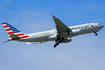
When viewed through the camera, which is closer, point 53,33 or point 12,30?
point 12,30

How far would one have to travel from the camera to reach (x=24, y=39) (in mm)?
54219

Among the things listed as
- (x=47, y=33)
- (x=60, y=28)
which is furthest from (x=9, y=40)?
(x=60, y=28)

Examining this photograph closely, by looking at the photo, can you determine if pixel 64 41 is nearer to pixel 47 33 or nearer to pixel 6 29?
pixel 47 33

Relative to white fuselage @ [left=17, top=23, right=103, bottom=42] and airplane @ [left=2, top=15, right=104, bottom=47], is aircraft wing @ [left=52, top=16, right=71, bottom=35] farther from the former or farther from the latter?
white fuselage @ [left=17, top=23, right=103, bottom=42]

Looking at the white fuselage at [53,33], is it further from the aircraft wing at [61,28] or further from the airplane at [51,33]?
the aircraft wing at [61,28]

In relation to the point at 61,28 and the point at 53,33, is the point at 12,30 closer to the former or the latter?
the point at 53,33

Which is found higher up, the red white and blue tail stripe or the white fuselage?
the red white and blue tail stripe

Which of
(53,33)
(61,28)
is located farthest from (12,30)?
(61,28)

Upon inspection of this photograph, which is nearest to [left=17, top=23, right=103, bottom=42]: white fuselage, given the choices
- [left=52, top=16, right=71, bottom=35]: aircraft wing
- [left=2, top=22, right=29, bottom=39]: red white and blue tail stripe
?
[left=52, top=16, right=71, bottom=35]: aircraft wing

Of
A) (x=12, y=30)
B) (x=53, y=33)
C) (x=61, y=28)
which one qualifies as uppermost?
(x=12, y=30)

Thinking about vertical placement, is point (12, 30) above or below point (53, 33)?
above

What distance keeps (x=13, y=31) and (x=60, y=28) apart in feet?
43.9

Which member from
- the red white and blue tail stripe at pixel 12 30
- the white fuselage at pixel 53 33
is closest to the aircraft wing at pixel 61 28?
the white fuselage at pixel 53 33

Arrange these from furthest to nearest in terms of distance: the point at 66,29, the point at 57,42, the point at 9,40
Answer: the point at 57,42
the point at 66,29
the point at 9,40
